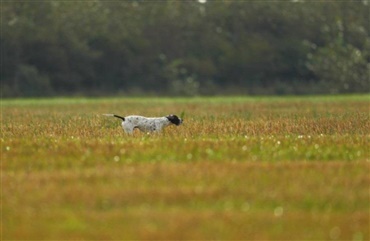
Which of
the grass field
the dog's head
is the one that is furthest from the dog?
the grass field

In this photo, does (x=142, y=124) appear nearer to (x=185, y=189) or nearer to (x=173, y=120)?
(x=173, y=120)

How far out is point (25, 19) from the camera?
81.3m

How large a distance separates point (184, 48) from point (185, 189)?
79.4 meters

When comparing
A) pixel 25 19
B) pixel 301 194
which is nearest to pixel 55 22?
pixel 25 19

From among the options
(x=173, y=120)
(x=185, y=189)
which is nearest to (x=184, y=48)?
(x=173, y=120)

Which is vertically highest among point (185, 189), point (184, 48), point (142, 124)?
point (185, 189)

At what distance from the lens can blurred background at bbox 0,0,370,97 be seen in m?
80.9

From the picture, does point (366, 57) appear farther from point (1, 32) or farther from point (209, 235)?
point (209, 235)

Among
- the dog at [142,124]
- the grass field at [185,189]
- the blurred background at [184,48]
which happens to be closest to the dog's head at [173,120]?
the dog at [142,124]

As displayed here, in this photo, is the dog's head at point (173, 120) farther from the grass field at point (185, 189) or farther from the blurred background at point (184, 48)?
the blurred background at point (184, 48)

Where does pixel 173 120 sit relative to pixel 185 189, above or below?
below

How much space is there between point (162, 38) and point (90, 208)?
8070 centimetres

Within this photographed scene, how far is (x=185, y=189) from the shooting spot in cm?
1469

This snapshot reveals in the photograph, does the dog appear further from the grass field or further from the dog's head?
the grass field
